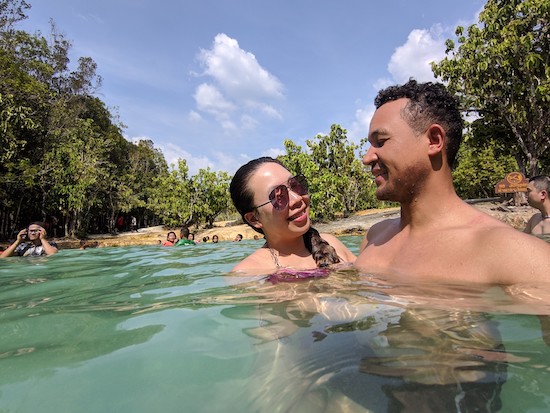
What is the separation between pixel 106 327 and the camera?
76.2 inches

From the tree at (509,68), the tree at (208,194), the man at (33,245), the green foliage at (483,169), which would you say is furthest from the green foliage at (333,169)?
the man at (33,245)

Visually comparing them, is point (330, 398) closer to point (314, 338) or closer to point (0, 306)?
point (314, 338)

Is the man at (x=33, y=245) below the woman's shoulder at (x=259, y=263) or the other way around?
the other way around

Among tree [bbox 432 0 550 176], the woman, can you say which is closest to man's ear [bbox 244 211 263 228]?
the woman

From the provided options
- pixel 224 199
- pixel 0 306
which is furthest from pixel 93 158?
pixel 0 306

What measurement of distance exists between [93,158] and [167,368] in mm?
26880

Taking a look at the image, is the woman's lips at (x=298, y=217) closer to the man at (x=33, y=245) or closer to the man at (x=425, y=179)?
the man at (x=425, y=179)

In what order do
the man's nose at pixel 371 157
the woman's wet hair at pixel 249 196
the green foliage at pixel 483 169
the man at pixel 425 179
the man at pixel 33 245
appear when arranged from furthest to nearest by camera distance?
the green foliage at pixel 483 169
the man at pixel 33 245
the woman's wet hair at pixel 249 196
the man's nose at pixel 371 157
the man at pixel 425 179

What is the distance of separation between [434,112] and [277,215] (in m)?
1.35

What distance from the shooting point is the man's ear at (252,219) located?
3.16 m

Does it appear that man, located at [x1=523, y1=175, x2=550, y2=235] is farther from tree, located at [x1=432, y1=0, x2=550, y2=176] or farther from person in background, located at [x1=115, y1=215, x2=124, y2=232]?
person in background, located at [x1=115, y1=215, x2=124, y2=232]

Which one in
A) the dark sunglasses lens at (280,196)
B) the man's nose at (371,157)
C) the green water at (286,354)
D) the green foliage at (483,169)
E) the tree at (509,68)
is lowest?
the green water at (286,354)

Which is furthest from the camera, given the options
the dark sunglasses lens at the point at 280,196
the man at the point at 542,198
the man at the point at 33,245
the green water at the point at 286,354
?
the man at the point at 33,245

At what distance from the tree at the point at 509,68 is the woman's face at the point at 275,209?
1731cm
